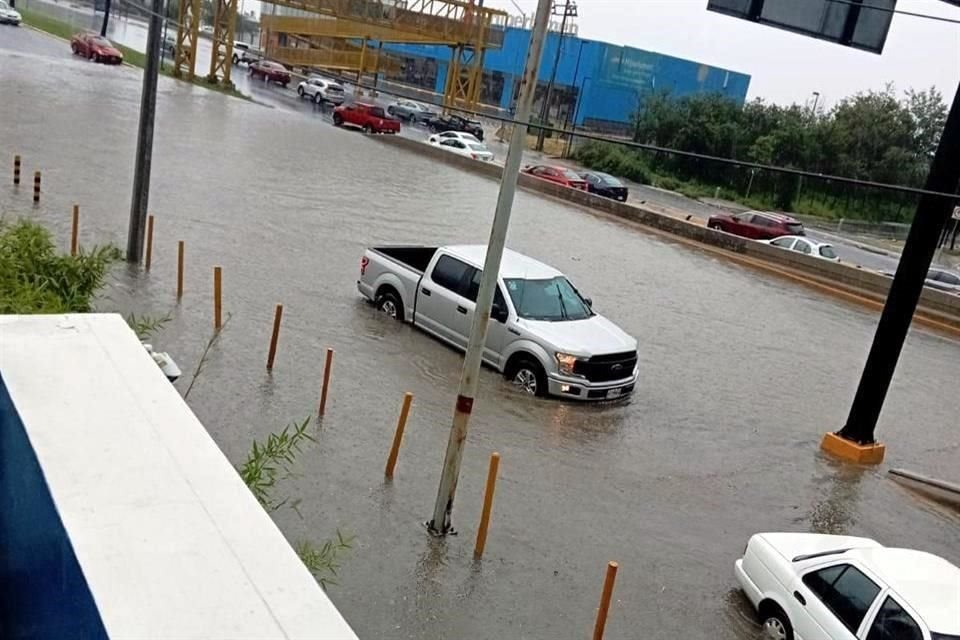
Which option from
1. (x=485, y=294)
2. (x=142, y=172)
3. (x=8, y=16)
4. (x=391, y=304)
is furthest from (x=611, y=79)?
(x=485, y=294)

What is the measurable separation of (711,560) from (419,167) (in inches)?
1160

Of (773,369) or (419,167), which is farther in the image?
(419,167)

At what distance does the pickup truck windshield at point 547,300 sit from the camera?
44.6 feet

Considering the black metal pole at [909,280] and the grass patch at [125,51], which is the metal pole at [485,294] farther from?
the grass patch at [125,51]

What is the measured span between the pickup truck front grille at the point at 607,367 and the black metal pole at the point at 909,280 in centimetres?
321

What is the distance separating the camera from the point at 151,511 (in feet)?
10.6

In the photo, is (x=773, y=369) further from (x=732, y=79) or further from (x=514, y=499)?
(x=732, y=79)

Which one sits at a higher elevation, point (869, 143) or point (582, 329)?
point (869, 143)

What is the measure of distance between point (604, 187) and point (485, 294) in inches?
1236

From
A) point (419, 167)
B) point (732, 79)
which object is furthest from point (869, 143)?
point (419, 167)

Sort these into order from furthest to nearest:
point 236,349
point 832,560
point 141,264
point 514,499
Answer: point 141,264
point 236,349
point 514,499
point 832,560

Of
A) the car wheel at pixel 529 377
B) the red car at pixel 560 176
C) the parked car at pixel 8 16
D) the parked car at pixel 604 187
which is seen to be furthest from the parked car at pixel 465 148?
the parked car at pixel 8 16

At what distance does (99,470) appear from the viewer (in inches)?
133

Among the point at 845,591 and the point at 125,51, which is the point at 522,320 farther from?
the point at 125,51
